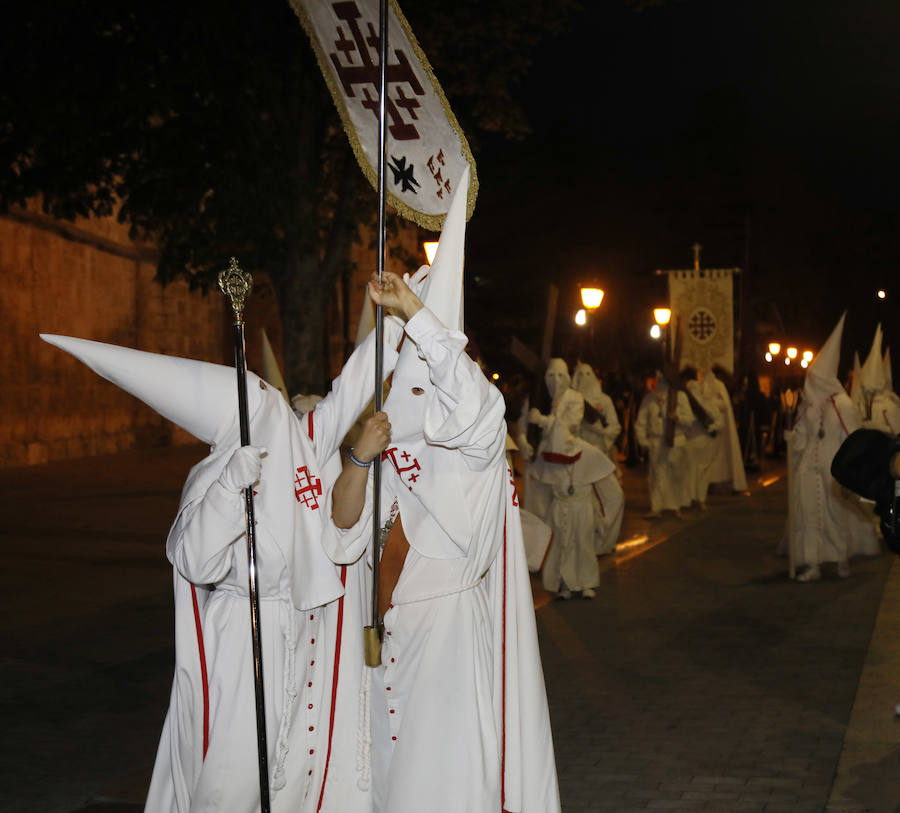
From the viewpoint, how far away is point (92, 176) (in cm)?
1445

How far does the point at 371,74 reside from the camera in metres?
4.83

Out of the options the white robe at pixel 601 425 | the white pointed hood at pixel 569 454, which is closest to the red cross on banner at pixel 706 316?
the white robe at pixel 601 425

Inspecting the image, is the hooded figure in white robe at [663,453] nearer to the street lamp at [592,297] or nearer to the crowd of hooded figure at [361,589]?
the street lamp at [592,297]

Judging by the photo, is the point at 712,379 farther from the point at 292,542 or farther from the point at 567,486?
the point at 292,542

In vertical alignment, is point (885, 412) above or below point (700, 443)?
above

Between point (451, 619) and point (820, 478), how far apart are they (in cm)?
868

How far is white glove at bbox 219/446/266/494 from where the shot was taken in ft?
12.7

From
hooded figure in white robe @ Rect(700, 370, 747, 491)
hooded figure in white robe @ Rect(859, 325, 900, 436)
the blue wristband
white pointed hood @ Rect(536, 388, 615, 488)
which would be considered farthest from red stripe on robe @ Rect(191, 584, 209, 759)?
hooded figure in white robe @ Rect(700, 370, 747, 491)

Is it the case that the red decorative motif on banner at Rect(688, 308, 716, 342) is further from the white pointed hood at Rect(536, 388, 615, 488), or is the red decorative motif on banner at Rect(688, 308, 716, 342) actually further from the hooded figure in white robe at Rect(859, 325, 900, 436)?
the white pointed hood at Rect(536, 388, 615, 488)

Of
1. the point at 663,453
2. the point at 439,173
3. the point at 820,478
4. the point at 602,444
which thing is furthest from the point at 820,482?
the point at 439,173

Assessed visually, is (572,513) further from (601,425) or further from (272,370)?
(272,370)

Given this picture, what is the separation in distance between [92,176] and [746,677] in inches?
384

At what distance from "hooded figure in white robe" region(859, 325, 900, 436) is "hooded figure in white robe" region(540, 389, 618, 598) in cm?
444

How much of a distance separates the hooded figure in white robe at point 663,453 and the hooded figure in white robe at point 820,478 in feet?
16.6
